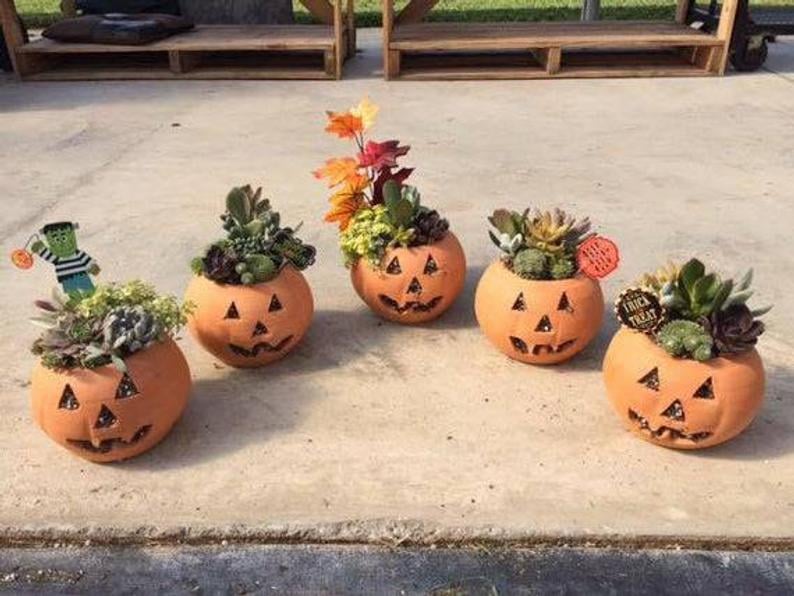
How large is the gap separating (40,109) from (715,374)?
661 cm

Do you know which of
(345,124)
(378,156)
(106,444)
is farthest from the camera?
(378,156)

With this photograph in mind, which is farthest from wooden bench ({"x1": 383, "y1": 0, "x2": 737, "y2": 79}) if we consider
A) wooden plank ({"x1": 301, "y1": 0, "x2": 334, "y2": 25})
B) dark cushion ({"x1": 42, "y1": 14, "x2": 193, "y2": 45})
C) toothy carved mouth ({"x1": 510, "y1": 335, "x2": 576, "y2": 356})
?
toothy carved mouth ({"x1": 510, "y1": 335, "x2": 576, "y2": 356})

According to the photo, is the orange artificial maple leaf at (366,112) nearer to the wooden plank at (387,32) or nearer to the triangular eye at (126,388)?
the triangular eye at (126,388)

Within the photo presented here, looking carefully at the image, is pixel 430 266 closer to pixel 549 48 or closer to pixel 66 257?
pixel 66 257

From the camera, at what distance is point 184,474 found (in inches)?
102

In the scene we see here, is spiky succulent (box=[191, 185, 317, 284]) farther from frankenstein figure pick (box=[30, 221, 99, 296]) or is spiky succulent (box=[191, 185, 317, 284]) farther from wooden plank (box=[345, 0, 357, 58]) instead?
wooden plank (box=[345, 0, 357, 58])

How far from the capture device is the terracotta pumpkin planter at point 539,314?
9.66ft

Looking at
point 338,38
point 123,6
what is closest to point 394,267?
point 338,38

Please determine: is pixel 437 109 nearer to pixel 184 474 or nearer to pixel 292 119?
pixel 292 119

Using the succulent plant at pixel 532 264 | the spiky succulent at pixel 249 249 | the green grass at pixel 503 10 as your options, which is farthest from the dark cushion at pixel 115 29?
the succulent plant at pixel 532 264

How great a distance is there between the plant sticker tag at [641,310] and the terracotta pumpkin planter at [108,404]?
1.55 metres

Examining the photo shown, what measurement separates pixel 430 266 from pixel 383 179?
1.46 feet

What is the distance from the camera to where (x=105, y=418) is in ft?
8.17

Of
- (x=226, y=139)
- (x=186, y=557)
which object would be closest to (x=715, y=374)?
Result: (x=186, y=557)
